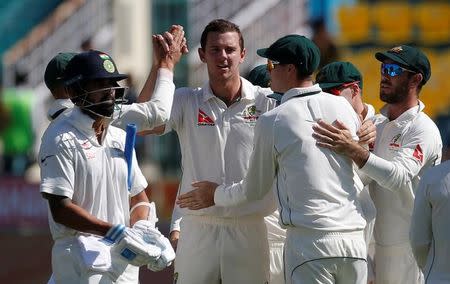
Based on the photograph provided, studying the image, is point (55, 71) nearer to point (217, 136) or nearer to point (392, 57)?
point (217, 136)

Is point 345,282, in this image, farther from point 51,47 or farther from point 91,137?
point 51,47

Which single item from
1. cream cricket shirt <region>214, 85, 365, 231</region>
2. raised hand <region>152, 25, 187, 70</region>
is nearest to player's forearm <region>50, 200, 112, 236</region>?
cream cricket shirt <region>214, 85, 365, 231</region>

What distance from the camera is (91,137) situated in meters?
5.95

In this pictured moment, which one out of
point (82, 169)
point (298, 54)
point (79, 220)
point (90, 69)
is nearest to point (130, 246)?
point (79, 220)

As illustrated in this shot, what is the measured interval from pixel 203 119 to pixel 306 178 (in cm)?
105

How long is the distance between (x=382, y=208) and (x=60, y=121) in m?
2.02

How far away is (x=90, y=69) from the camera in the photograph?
5910mm

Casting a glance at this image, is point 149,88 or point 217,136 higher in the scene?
point 149,88

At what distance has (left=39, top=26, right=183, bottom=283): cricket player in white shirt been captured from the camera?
227 inches

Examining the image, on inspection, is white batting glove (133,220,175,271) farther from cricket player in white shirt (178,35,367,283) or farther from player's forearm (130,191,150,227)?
cricket player in white shirt (178,35,367,283)

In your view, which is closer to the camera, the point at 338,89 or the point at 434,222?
the point at 434,222

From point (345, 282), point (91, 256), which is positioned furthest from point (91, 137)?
point (345, 282)

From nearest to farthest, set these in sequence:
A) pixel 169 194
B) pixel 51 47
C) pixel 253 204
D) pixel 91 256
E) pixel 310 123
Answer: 1. pixel 91 256
2. pixel 310 123
3. pixel 253 204
4. pixel 169 194
5. pixel 51 47

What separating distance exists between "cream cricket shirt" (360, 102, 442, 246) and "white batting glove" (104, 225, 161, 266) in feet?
4.98
